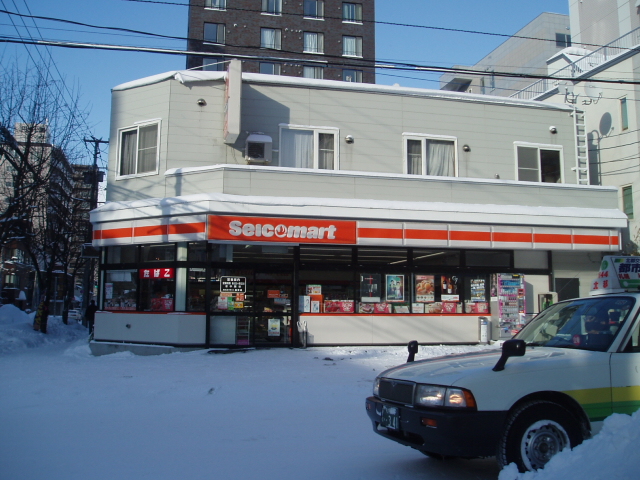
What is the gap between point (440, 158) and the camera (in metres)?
17.4

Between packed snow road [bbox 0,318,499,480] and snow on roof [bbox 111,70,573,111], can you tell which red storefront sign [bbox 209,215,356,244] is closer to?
packed snow road [bbox 0,318,499,480]

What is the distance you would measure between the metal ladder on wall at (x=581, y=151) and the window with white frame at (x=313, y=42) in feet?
82.4

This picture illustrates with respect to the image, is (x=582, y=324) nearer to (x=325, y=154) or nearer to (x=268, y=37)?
(x=325, y=154)

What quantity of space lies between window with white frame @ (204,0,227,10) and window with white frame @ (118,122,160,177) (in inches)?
1026

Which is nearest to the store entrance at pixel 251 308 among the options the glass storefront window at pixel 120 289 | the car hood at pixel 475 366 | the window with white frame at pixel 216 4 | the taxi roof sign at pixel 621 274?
the glass storefront window at pixel 120 289

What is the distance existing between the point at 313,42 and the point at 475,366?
38613 millimetres

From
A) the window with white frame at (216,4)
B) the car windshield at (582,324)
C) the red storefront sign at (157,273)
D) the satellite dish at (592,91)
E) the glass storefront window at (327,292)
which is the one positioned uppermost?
the window with white frame at (216,4)

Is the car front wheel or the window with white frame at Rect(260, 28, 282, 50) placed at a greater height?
the window with white frame at Rect(260, 28, 282, 50)

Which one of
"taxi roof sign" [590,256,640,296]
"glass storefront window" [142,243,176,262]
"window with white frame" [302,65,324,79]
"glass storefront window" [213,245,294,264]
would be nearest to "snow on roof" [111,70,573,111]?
"glass storefront window" [142,243,176,262]

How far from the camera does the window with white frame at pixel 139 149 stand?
Answer: 16.0 meters

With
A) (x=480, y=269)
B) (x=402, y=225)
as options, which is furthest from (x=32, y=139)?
(x=480, y=269)

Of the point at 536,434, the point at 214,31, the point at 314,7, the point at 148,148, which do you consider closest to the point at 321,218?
the point at 148,148

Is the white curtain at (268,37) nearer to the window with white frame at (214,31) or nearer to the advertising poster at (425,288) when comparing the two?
the window with white frame at (214,31)

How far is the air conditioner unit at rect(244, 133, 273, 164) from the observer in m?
15.5
